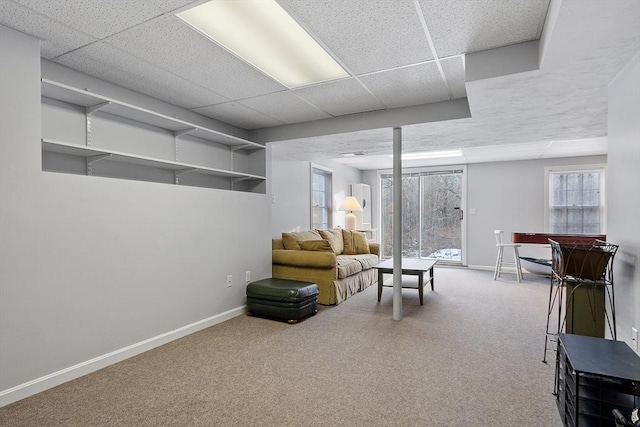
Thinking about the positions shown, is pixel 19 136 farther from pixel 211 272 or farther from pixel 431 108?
pixel 431 108

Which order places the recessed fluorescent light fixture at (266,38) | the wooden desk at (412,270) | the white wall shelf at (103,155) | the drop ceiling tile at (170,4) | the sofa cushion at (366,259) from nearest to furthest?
the drop ceiling tile at (170,4)
the recessed fluorescent light fixture at (266,38)
the white wall shelf at (103,155)
the wooden desk at (412,270)
the sofa cushion at (366,259)

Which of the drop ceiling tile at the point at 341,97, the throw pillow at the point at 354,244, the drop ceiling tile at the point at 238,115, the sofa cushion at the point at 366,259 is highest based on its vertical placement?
the drop ceiling tile at the point at 341,97

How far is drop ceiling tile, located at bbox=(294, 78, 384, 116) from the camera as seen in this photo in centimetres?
317

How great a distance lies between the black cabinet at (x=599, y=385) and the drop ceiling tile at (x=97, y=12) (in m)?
2.98

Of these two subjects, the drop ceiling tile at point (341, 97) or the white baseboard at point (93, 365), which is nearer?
the white baseboard at point (93, 365)

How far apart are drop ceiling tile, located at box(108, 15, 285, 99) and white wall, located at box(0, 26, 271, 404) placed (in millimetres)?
693

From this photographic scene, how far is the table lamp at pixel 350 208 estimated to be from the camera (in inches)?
277

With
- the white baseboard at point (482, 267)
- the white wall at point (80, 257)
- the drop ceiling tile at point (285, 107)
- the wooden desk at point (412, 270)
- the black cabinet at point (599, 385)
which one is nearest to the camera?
the black cabinet at point (599, 385)

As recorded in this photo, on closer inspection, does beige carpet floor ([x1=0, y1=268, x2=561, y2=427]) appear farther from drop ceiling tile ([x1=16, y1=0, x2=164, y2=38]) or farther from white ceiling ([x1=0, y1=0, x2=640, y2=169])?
drop ceiling tile ([x1=16, y1=0, x2=164, y2=38])

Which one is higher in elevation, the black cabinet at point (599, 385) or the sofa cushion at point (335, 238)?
the sofa cushion at point (335, 238)

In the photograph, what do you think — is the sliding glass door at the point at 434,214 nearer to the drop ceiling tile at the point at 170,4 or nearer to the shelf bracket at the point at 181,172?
the shelf bracket at the point at 181,172

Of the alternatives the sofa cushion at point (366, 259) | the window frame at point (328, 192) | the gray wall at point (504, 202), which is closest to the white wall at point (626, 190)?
the sofa cushion at point (366, 259)

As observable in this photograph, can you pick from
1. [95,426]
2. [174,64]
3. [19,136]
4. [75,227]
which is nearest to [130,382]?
[95,426]

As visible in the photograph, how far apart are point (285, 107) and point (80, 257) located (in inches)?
95.4
